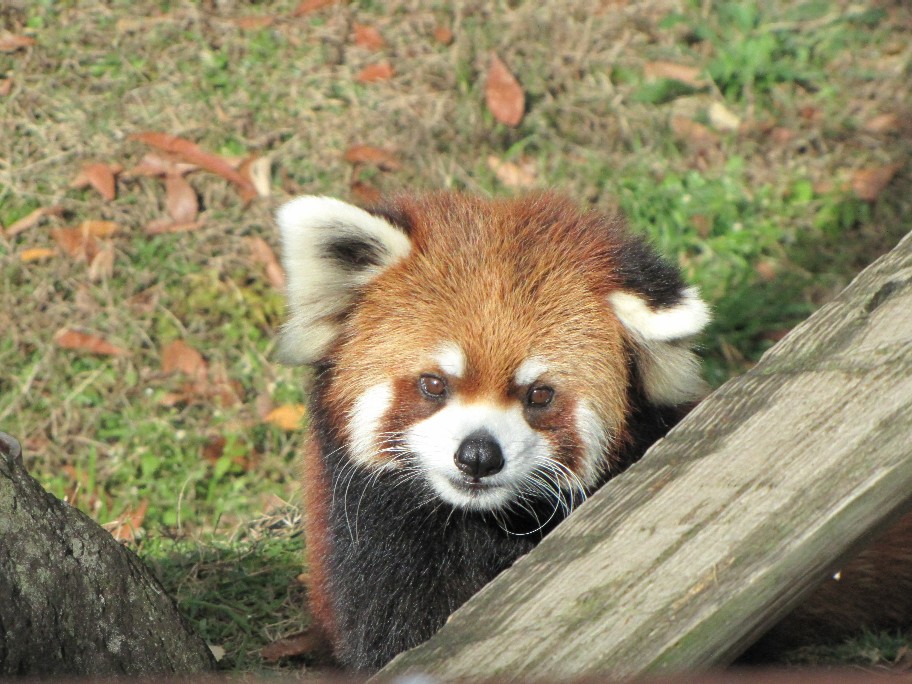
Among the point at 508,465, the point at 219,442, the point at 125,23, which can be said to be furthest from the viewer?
the point at 125,23

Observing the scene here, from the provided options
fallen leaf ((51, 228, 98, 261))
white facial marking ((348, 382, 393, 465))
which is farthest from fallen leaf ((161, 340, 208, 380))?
white facial marking ((348, 382, 393, 465))

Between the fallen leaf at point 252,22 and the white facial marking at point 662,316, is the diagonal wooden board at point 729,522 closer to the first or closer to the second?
the white facial marking at point 662,316

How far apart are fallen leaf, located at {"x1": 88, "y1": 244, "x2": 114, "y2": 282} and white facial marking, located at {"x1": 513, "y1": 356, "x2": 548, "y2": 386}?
2.96 metres

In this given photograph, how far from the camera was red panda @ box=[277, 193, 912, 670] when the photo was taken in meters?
2.91

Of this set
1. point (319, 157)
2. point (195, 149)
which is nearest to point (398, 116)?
point (319, 157)

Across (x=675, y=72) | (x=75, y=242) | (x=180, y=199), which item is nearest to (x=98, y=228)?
(x=75, y=242)

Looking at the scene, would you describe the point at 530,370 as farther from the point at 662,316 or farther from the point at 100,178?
the point at 100,178

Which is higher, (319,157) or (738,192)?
(738,192)

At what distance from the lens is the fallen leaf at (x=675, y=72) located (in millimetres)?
5945

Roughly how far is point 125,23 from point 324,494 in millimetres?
3802

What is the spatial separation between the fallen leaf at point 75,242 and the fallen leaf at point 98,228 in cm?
2

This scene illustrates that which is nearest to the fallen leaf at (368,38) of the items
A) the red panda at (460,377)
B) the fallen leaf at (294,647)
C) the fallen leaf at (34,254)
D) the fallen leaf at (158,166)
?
the fallen leaf at (158,166)

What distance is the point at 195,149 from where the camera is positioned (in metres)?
5.58

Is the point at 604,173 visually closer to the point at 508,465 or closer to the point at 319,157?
the point at 319,157
